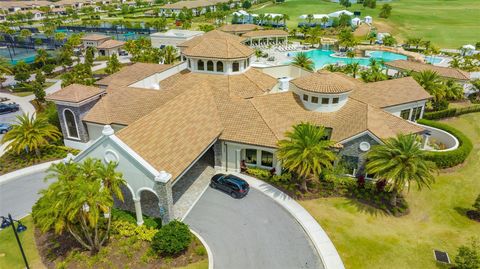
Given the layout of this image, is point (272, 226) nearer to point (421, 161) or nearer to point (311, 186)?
point (311, 186)

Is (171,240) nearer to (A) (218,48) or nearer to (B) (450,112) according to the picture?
(A) (218,48)

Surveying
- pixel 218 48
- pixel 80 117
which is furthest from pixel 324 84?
pixel 80 117

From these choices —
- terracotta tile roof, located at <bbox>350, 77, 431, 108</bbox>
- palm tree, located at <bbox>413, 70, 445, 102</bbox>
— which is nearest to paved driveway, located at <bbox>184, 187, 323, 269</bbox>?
terracotta tile roof, located at <bbox>350, 77, 431, 108</bbox>

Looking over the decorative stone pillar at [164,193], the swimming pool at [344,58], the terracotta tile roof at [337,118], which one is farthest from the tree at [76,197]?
the swimming pool at [344,58]

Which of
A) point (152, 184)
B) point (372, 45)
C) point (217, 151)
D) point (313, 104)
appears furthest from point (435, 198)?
point (372, 45)

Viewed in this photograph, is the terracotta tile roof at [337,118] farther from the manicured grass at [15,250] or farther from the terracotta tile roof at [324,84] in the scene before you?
the manicured grass at [15,250]
